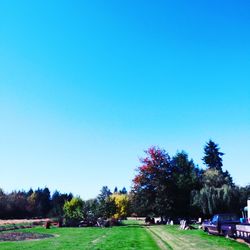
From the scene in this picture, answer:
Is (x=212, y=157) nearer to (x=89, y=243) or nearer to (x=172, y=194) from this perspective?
(x=172, y=194)

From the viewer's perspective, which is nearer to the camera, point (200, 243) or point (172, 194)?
point (200, 243)

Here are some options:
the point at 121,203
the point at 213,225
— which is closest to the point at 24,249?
the point at 213,225

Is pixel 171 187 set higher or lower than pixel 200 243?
higher

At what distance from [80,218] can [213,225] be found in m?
35.2

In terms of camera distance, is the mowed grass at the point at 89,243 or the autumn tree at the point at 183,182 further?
the autumn tree at the point at 183,182

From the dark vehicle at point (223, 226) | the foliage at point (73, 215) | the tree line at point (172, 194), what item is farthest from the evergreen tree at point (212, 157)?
the dark vehicle at point (223, 226)

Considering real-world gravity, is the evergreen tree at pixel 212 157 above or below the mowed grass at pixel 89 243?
above

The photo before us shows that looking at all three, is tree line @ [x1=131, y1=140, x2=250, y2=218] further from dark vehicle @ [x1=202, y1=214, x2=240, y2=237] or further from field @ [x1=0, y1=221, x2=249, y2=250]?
field @ [x1=0, y1=221, x2=249, y2=250]

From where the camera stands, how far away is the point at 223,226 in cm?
3078

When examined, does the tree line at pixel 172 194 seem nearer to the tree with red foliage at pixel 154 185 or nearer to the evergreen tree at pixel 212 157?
the tree with red foliage at pixel 154 185

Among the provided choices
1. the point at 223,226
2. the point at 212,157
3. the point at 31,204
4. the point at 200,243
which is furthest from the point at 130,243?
the point at 31,204

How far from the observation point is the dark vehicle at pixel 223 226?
2875 centimetres

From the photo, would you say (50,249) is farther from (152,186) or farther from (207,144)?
(207,144)

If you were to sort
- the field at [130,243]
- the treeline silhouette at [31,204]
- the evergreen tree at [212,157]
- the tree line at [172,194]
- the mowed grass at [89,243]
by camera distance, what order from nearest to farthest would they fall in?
the field at [130,243] < the mowed grass at [89,243] < the tree line at [172,194] < the evergreen tree at [212,157] < the treeline silhouette at [31,204]
